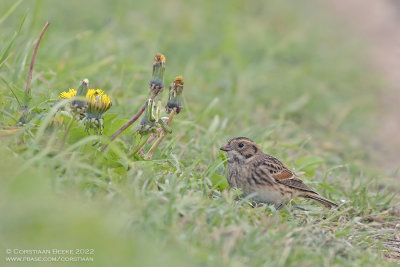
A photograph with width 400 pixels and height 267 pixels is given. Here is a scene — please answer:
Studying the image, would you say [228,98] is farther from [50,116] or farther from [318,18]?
[318,18]

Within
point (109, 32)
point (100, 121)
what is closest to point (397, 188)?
point (100, 121)

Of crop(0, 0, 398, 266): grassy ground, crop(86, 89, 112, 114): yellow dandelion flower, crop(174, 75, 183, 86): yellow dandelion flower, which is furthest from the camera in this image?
crop(174, 75, 183, 86): yellow dandelion flower

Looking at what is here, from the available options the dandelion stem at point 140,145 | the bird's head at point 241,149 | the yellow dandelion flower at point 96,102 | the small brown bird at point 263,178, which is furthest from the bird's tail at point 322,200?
the yellow dandelion flower at point 96,102

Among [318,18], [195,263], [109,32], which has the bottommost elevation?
[195,263]

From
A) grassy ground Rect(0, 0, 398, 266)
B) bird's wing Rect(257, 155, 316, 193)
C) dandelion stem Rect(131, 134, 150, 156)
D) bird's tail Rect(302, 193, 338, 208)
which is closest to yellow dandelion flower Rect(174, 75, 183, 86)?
dandelion stem Rect(131, 134, 150, 156)

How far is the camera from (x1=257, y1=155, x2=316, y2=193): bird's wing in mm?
5930

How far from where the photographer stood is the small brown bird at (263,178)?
5770 mm

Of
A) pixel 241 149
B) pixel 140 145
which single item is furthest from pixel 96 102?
pixel 241 149

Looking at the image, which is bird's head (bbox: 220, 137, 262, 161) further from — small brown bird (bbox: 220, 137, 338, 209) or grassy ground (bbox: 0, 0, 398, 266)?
grassy ground (bbox: 0, 0, 398, 266)

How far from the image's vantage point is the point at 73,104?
4.73 meters

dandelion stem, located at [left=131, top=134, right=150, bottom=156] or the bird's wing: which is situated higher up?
the bird's wing

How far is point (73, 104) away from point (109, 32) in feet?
17.4

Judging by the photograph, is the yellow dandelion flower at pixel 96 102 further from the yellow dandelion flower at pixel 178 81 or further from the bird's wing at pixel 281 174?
the bird's wing at pixel 281 174

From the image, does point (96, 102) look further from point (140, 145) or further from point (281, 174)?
point (281, 174)
